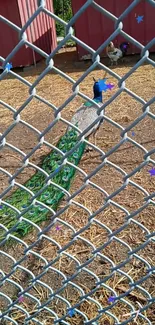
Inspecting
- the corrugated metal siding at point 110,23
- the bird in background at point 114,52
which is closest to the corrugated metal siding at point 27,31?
the corrugated metal siding at point 110,23

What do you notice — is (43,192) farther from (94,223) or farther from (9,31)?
(9,31)

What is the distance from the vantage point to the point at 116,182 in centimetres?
312

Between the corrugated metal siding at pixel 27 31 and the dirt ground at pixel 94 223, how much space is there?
0.85 metres

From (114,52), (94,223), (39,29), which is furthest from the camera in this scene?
(39,29)

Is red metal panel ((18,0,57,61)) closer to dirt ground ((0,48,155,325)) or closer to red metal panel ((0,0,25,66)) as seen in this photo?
red metal panel ((0,0,25,66))

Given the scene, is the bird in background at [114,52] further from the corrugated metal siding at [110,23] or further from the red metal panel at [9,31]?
the red metal panel at [9,31]

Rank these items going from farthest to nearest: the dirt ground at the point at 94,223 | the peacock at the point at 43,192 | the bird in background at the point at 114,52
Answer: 1. the bird in background at the point at 114,52
2. the peacock at the point at 43,192
3. the dirt ground at the point at 94,223

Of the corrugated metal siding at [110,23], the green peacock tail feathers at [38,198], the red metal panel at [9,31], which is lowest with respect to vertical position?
the green peacock tail feathers at [38,198]

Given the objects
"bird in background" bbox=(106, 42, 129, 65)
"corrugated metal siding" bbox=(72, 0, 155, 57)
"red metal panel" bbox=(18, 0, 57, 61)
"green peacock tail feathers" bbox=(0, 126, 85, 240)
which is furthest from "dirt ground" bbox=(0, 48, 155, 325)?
"red metal panel" bbox=(18, 0, 57, 61)

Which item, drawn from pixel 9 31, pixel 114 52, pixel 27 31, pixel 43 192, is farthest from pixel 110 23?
pixel 43 192

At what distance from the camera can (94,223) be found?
2635 mm

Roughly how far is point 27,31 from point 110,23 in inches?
49.8

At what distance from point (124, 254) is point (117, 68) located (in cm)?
409

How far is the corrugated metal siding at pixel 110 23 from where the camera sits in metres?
6.13
